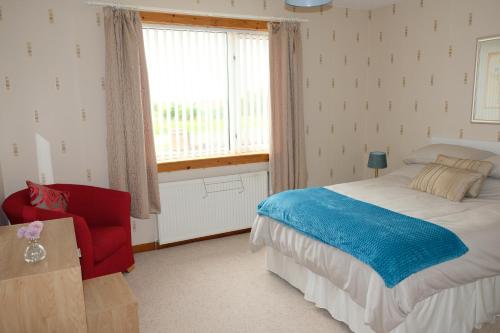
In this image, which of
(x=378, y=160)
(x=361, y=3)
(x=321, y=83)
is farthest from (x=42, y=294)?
(x=361, y=3)

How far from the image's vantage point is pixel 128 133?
3.76 metres

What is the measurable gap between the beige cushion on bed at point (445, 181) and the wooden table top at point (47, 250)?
283cm

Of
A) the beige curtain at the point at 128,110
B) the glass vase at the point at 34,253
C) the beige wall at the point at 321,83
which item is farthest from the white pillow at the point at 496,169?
the glass vase at the point at 34,253

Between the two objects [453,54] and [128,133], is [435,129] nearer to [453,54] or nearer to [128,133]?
[453,54]

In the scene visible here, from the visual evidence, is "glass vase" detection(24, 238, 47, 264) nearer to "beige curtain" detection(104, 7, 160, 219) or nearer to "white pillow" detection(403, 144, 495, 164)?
"beige curtain" detection(104, 7, 160, 219)

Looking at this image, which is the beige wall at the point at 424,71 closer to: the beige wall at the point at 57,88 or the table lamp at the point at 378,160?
the table lamp at the point at 378,160

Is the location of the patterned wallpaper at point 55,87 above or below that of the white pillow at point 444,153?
above

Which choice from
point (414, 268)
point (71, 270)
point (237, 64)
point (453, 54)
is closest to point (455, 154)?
point (453, 54)

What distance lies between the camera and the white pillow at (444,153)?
367cm

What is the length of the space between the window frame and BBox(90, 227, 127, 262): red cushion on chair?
3.11ft

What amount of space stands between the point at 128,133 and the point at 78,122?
47cm

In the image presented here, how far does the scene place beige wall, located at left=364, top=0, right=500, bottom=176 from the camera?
3.91 meters

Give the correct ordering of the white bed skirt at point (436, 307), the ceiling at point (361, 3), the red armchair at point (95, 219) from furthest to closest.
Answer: the ceiling at point (361, 3) → the red armchair at point (95, 219) → the white bed skirt at point (436, 307)

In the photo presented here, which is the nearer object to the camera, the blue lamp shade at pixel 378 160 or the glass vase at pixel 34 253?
the glass vase at pixel 34 253
